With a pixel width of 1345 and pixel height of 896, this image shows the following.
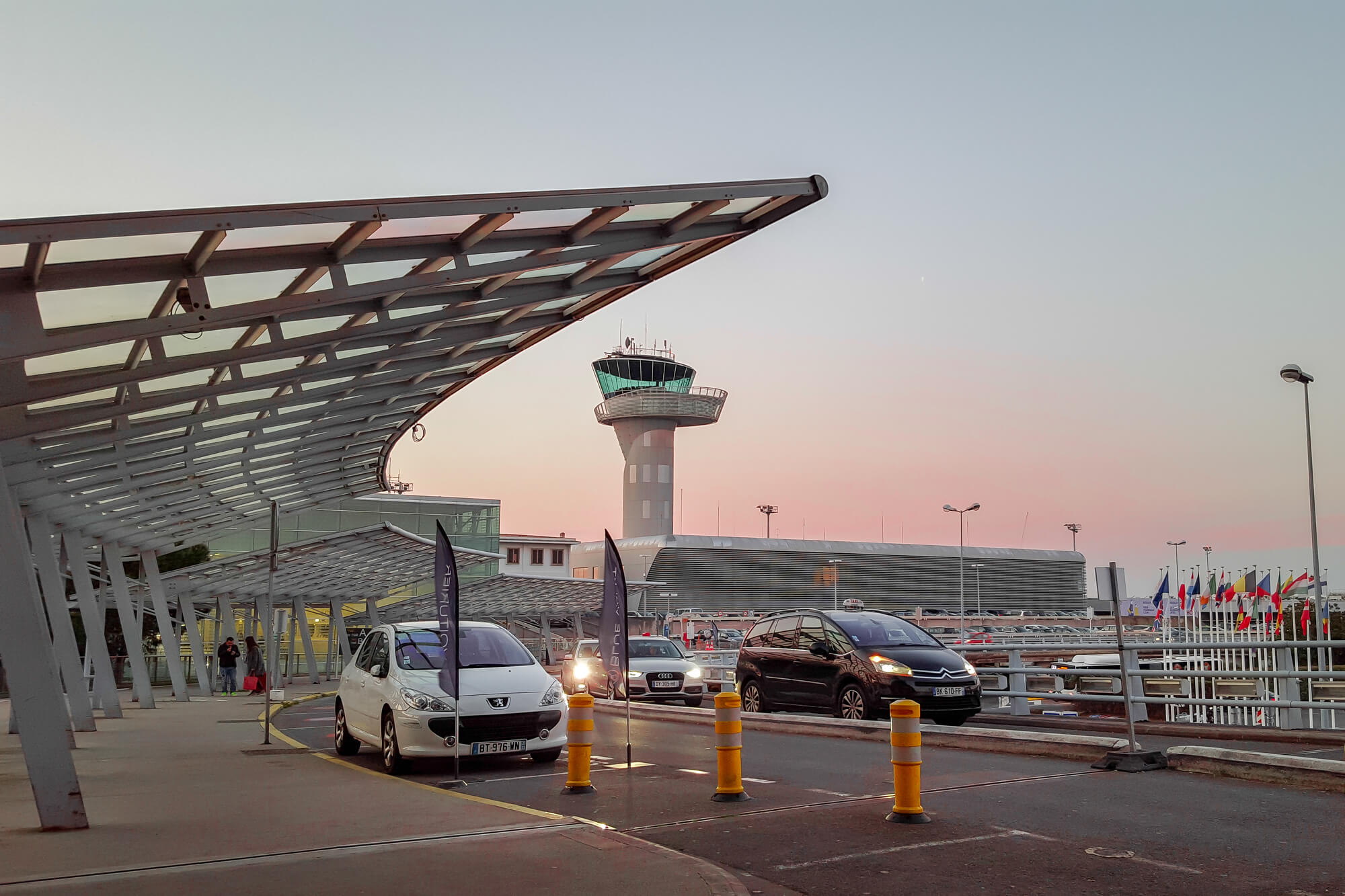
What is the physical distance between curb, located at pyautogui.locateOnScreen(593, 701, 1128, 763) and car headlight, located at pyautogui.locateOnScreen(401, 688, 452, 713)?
5210 millimetres

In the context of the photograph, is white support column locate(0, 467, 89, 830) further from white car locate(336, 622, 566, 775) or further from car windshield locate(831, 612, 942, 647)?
car windshield locate(831, 612, 942, 647)

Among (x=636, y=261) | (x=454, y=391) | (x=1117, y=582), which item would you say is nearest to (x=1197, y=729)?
(x=1117, y=582)

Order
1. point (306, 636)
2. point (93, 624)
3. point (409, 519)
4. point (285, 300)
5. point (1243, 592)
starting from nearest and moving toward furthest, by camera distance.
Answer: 1. point (285, 300)
2. point (93, 624)
3. point (1243, 592)
4. point (306, 636)
5. point (409, 519)

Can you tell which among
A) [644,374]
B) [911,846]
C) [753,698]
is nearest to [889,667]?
[753,698]

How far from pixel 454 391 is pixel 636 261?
6.82 meters

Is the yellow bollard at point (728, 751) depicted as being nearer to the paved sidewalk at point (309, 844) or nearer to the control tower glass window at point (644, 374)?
the paved sidewalk at point (309, 844)

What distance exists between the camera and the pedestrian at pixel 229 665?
32750 millimetres

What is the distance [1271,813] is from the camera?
8.44 m

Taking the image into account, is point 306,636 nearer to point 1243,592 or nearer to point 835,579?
point 1243,592

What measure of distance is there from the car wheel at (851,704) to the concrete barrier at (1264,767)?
5465 mm

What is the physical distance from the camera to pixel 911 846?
7.62m

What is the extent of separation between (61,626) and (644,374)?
4087 inches

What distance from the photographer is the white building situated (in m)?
98.9

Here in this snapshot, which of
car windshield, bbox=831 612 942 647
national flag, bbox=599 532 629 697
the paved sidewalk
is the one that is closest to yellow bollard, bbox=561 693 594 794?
the paved sidewalk
